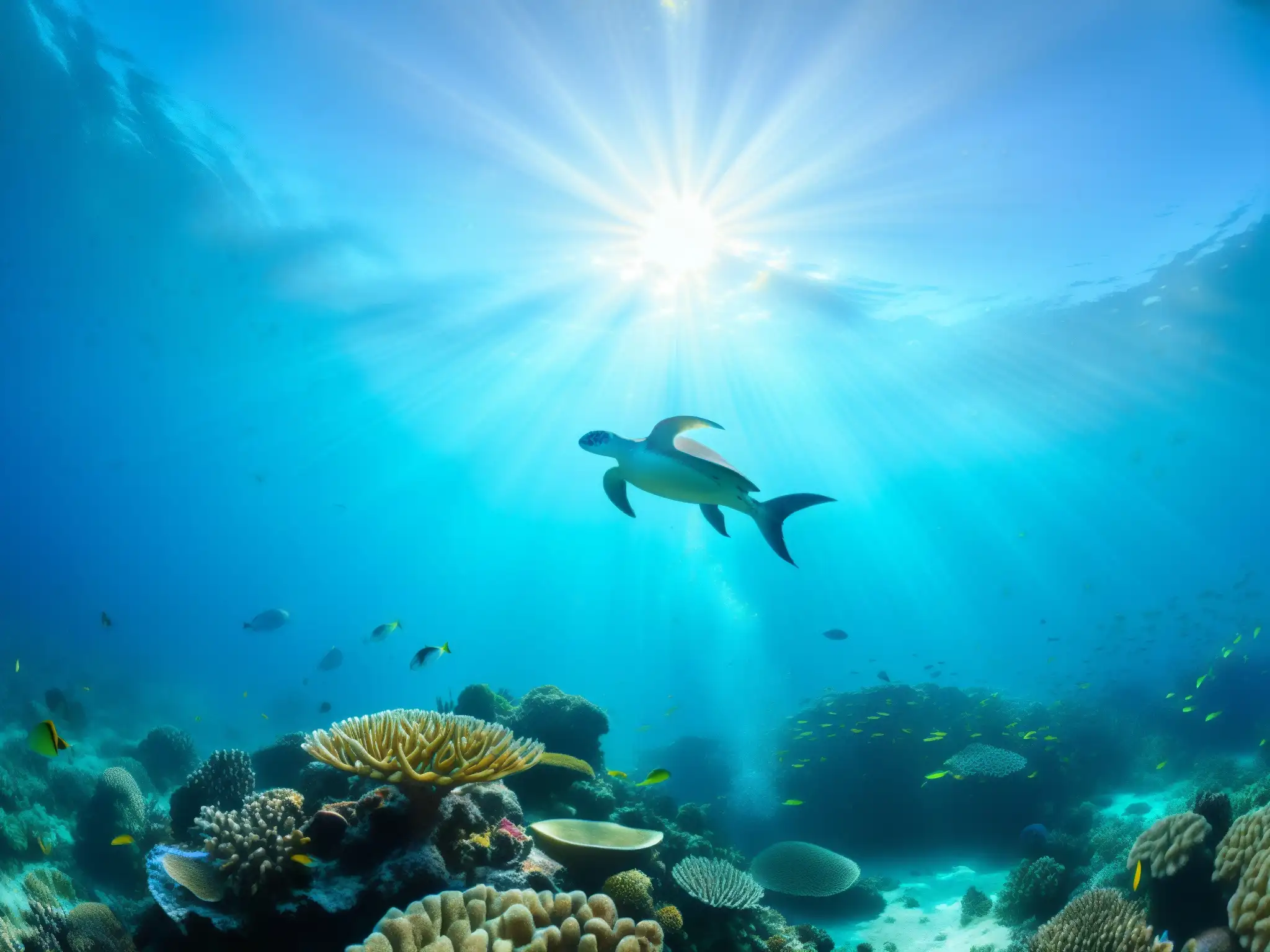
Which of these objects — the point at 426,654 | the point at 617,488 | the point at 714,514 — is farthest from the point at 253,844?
the point at 426,654

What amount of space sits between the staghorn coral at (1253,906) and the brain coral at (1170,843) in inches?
22.7

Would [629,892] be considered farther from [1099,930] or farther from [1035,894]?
[1035,894]

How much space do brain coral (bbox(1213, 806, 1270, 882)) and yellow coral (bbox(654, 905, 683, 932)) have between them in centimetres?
467

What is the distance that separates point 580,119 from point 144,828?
73.0ft

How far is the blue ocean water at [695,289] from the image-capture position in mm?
16125

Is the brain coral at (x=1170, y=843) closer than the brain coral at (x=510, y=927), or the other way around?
the brain coral at (x=510, y=927)

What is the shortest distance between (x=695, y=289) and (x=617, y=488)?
888 inches

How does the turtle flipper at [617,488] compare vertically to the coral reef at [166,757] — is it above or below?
above

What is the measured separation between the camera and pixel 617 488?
561cm

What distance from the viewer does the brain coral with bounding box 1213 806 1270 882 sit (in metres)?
4.41

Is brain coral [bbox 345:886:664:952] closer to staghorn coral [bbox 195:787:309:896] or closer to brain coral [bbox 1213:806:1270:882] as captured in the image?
staghorn coral [bbox 195:787:309:896]

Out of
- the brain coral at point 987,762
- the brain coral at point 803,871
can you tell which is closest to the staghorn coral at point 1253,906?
the brain coral at point 803,871

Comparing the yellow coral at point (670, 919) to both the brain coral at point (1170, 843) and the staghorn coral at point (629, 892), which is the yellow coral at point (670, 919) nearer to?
the staghorn coral at point (629, 892)

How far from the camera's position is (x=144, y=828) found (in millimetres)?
11180
